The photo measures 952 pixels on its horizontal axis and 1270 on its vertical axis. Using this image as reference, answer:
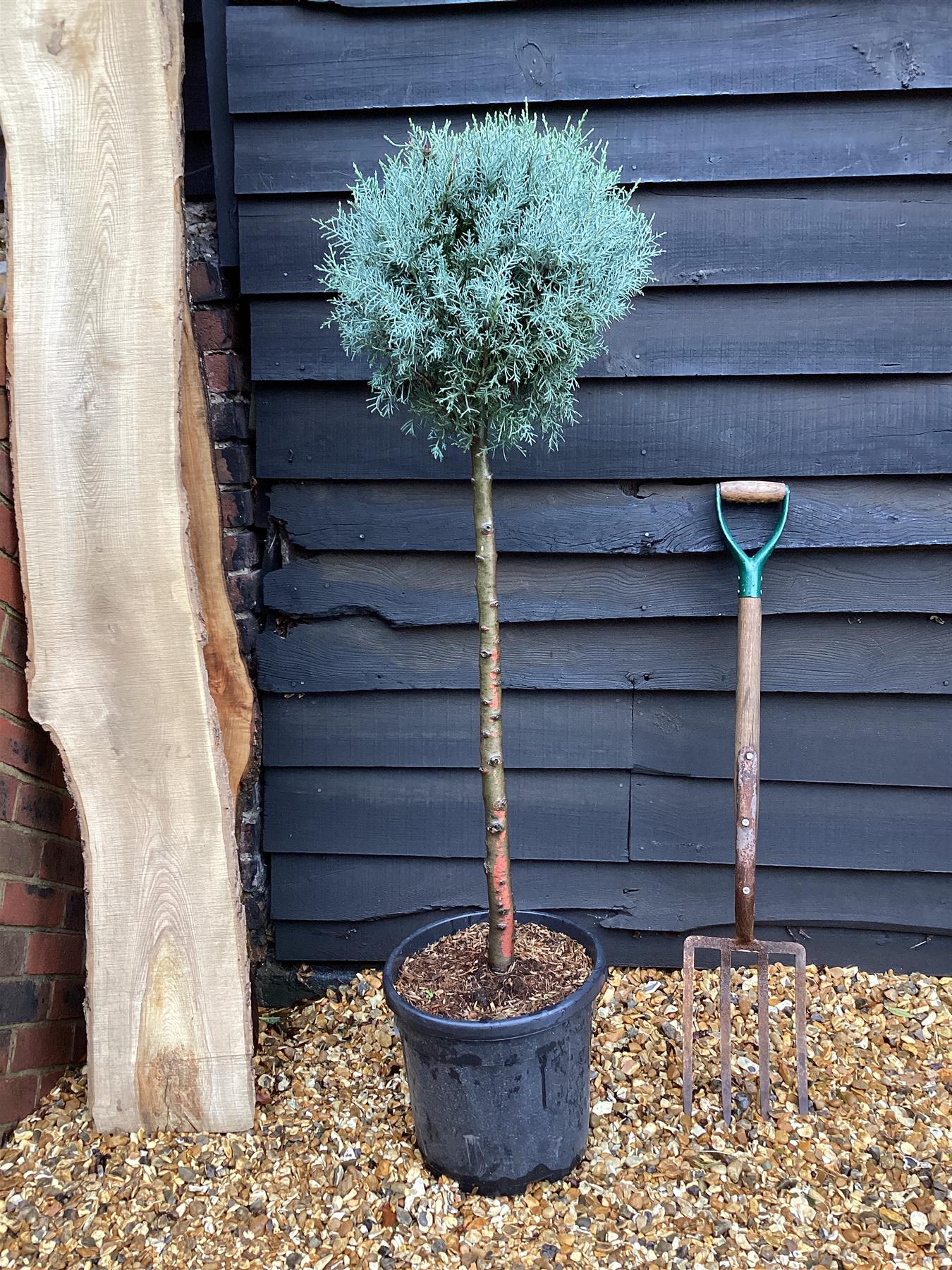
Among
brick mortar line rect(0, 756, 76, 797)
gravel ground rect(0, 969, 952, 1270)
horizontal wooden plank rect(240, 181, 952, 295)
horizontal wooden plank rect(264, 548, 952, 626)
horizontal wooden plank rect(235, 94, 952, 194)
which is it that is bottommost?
gravel ground rect(0, 969, 952, 1270)

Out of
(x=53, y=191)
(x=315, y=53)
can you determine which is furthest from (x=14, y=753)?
(x=315, y=53)

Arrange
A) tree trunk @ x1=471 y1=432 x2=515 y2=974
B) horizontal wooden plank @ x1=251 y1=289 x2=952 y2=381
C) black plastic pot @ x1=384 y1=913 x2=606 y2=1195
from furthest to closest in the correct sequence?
horizontal wooden plank @ x1=251 y1=289 x2=952 y2=381, tree trunk @ x1=471 y1=432 x2=515 y2=974, black plastic pot @ x1=384 y1=913 x2=606 y2=1195

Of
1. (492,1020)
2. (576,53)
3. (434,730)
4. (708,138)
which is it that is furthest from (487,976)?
(576,53)

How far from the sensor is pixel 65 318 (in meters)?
1.78

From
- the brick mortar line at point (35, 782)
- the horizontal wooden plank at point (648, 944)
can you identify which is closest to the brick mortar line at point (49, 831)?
the brick mortar line at point (35, 782)

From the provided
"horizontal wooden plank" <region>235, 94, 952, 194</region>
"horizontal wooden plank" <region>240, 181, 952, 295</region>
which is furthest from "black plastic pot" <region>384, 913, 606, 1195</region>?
"horizontal wooden plank" <region>235, 94, 952, 194</region>

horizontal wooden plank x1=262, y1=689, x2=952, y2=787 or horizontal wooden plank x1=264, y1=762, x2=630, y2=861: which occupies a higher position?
horizontal wooden plank x1=262, y1=689, x2=952, y2=787

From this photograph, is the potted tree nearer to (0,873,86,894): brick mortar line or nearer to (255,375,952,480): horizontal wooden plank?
(255,375,952,480): horizontal wooden plank

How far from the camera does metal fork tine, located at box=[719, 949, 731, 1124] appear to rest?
1.83 m

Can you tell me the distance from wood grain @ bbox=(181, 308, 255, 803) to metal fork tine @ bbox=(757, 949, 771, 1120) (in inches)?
46.8

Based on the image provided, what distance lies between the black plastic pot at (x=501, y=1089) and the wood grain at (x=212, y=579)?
0.65 m

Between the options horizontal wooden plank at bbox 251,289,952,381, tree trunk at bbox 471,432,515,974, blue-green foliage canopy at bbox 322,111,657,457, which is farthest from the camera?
horizontal wooden plank at bbox 251,289,952,381

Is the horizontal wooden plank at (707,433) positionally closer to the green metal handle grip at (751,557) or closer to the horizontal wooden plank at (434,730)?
the green metal handle grip at (751,557)

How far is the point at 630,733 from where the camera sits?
7.20 ft
